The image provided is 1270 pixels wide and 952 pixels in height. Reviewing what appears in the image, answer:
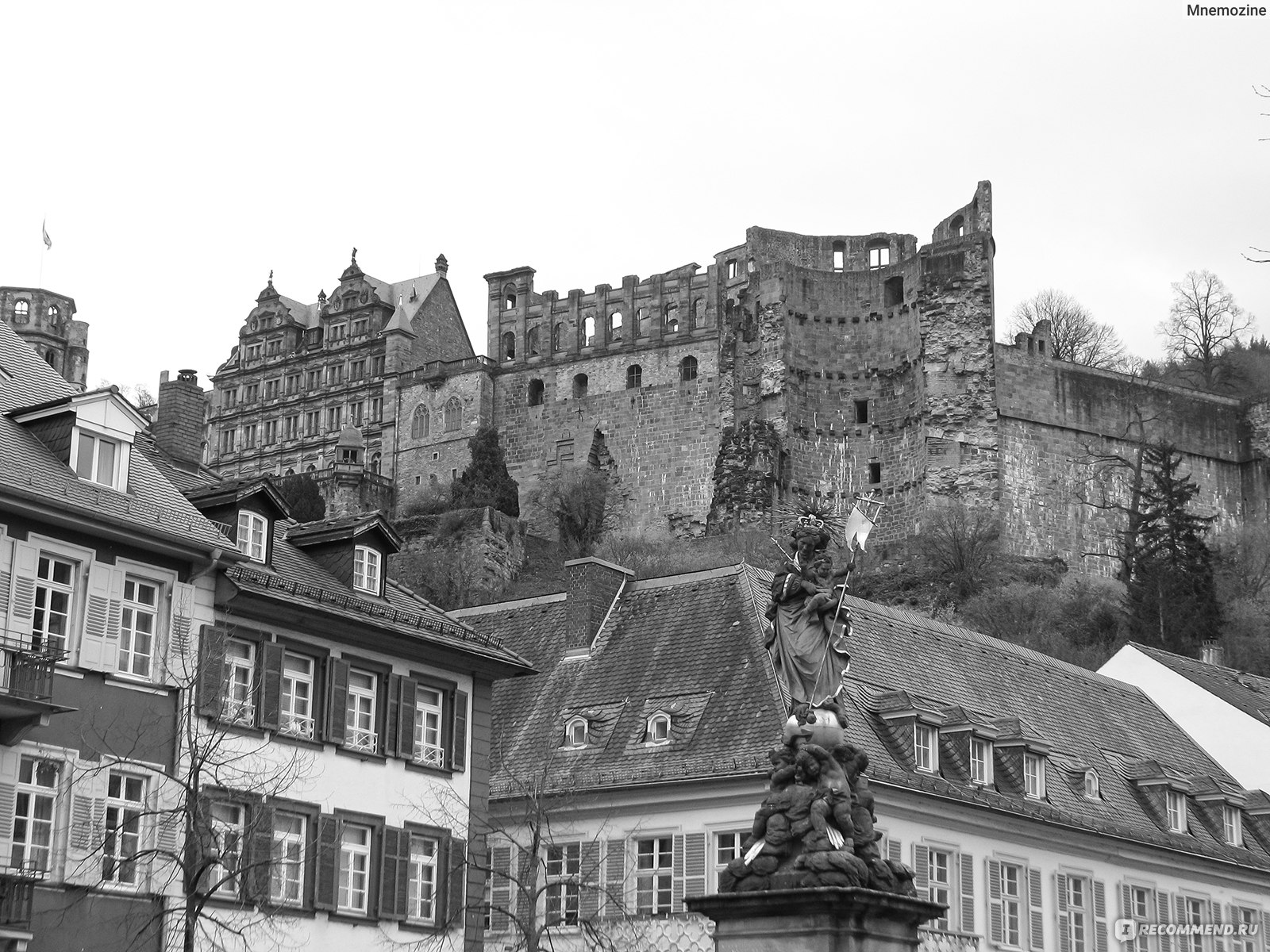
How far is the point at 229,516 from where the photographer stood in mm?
30422

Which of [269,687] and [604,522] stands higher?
[604,522]

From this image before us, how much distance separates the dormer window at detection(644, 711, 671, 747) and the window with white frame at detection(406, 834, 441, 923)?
503cm

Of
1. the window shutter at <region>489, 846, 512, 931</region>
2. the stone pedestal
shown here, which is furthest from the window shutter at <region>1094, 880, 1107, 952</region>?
the stone pedestal

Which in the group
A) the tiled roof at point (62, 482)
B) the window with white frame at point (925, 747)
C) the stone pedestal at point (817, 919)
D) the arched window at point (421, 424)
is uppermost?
the arched window at point (421, 424)

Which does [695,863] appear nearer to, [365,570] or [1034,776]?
[365,570]

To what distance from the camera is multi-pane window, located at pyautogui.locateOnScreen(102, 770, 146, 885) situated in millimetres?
26734

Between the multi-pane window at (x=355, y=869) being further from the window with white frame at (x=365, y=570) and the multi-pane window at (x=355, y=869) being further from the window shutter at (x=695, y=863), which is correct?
the window shutter at (x=695, y=863)

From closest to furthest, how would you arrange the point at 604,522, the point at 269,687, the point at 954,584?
the point at 269,687 → the point at 954,584 → the point at 604,522

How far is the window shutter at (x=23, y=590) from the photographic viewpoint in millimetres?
26234

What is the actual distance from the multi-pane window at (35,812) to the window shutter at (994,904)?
53.4ft

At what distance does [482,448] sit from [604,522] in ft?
20.1

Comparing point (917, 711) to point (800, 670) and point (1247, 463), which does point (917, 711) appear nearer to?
point (800, 670)

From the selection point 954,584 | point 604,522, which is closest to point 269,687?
point 954,584

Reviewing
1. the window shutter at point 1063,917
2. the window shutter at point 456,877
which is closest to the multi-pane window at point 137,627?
the window shutter at point 456,877
